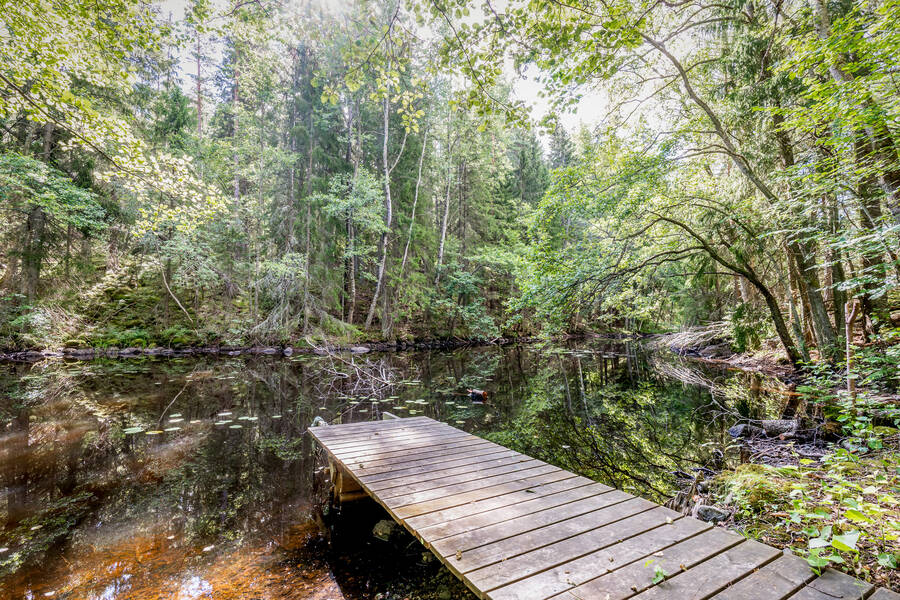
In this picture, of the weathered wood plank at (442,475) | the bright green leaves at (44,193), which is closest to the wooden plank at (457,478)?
the weathered wood plank at (442,475)

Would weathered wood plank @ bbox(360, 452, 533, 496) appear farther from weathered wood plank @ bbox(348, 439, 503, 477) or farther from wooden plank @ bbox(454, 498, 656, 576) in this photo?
wooden plank @ bbox(454, 498, 656, 576)

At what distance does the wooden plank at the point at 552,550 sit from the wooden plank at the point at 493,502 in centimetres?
46

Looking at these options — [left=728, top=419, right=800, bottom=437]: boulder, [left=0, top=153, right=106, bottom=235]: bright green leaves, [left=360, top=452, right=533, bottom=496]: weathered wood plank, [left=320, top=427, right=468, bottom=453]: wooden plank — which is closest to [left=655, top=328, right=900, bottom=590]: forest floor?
[left=728, top=419, right=800, bottom=437]: boulder

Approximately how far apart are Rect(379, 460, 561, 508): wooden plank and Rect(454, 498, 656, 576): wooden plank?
84 cm

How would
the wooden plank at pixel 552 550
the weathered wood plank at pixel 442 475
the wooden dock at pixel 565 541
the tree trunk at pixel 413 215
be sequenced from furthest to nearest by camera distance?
the tree trunk at pixel 413 215, the weathered wood plank at pixel 442 475, the wooden plank at pixel 552 550, the wooden dock at pixel 565 541

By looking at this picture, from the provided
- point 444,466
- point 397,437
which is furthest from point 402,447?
point 444,466

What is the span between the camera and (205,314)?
60.4ft

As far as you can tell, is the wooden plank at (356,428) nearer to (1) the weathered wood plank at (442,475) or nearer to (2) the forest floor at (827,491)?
(1) the weathered wood plank at (442,475)

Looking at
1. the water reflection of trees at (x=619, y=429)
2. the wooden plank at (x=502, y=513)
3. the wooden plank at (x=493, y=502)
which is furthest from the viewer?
the water reflection of trees at (x=619, y=429)

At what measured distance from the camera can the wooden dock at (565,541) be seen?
1903mm

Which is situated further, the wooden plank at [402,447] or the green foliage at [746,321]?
the green foliage at [746,321]

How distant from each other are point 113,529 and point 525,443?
203 inches

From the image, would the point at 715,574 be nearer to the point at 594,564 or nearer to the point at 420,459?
the point at 594,564

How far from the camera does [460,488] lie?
3.27 metres
